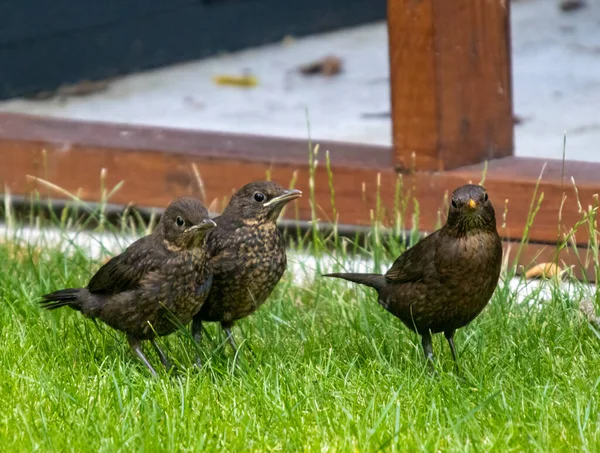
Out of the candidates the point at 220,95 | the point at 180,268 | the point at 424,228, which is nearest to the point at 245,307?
the point at 180,268

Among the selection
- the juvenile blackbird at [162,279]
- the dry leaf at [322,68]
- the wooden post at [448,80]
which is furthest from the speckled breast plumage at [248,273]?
the dry leaf at [322,68]

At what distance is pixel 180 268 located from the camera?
4.81 m

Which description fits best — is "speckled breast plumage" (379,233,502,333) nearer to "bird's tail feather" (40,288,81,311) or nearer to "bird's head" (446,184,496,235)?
"bird's head" (446,184,496,235)

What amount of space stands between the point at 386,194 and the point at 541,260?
863 mm

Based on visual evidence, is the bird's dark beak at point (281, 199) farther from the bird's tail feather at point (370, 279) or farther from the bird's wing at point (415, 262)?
the bird's wing at point (415, 262)

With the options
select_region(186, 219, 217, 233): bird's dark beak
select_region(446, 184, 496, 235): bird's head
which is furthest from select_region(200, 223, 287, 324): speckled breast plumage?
select_region(446, 184, 496, 235): bird's head

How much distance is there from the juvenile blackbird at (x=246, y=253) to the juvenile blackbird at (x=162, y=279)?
0.35ft

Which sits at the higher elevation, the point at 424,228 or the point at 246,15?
the point at 246,15

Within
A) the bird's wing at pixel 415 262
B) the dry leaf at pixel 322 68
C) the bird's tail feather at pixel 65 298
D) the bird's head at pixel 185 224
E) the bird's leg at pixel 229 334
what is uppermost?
the dry leaf at pixel 322 68

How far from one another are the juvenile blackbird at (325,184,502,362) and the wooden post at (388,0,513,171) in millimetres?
1501

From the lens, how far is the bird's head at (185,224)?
4.79 m

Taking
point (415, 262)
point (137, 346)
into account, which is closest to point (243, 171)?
point (137, 346)

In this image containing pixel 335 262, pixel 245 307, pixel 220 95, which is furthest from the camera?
pixel 220 95

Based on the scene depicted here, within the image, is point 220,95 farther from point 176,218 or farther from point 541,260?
point 176,218
